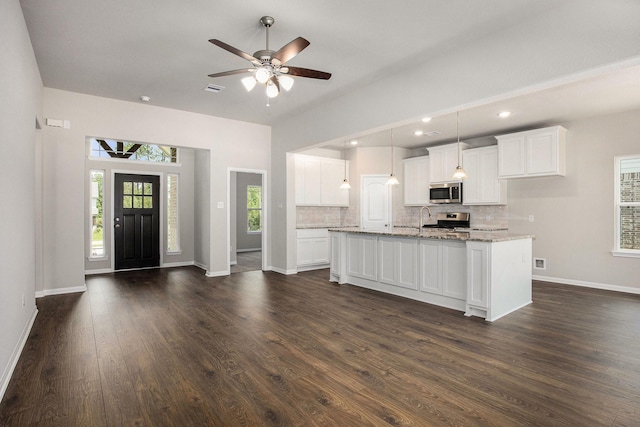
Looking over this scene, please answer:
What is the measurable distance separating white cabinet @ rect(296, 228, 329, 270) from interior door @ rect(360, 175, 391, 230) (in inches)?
42.8

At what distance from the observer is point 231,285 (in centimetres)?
569

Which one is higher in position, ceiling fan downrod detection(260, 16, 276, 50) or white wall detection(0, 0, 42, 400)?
ceiling fan downrod detection(260, 16, 276, 50)

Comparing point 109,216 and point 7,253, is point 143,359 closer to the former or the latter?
point 7,253

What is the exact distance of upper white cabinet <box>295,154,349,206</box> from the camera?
24.0 ft

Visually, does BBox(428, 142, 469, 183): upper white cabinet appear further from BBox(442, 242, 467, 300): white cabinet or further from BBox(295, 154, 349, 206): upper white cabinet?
BBox(442, 242, 467, 300): white cabinet

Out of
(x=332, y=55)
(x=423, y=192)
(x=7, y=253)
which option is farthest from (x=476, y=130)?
(x=7, y=253)

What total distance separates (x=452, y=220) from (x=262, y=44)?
539 cm

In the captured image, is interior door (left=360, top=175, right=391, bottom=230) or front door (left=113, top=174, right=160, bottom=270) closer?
front door (left=113, top=174, right=160, bottom=270)

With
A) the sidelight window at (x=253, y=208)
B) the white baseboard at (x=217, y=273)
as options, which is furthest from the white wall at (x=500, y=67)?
the sidelight window at (x=253, y=208)

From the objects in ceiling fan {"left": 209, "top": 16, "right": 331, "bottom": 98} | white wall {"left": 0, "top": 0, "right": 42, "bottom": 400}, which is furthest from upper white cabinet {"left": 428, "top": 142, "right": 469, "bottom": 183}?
white wall {"left": 0, "top": 0, "right": 42, "bottom": 400}

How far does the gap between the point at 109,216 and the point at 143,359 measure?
16.3 feet

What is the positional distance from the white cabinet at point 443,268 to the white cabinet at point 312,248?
3.01 meters

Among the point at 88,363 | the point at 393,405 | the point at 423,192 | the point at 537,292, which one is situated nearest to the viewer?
the point at 393,405

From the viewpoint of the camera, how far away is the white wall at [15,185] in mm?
2443
